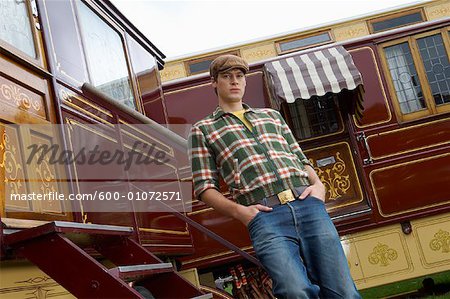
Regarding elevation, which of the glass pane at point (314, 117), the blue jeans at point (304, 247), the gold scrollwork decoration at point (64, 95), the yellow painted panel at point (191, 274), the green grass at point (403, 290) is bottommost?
the green grass at point (403, 290)

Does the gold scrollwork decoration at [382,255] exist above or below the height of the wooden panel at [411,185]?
below

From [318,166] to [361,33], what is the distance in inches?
312

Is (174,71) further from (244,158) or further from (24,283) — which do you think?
(244,158)

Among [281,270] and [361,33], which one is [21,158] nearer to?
[281,270]

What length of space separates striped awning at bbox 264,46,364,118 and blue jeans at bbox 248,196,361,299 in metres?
3.30

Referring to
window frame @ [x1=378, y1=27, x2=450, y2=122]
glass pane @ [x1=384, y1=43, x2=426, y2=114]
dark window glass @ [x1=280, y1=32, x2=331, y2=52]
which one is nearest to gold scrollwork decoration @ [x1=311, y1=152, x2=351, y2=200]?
window frame @ [x1=378, y1=27, x2=450, y2=122]

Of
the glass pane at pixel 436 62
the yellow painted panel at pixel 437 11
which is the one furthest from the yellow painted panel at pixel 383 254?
the yellow painted panel at pixel 437 11

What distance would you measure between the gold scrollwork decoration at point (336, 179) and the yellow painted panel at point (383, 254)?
21.2 inches

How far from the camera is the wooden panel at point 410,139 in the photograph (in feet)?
18.9

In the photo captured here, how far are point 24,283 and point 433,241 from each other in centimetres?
412

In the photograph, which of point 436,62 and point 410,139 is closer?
point 410,139

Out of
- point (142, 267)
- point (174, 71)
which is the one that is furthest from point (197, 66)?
point (142, 267)

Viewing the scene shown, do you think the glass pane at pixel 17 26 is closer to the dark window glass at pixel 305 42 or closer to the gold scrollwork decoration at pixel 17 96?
the gold scrollwork decoration at pixel 17 96

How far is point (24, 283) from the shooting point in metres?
2.83
